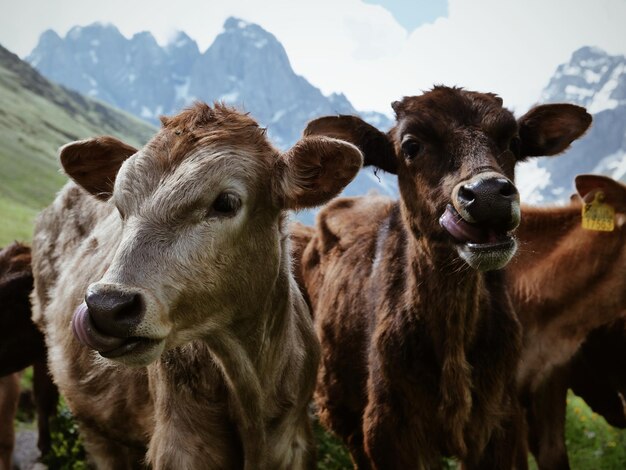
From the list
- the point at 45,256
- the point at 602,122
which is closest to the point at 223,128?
the point at 45,256

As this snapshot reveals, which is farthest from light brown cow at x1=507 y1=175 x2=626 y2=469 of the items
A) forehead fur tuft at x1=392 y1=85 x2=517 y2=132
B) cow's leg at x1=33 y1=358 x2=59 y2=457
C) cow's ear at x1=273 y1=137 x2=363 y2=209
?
cow's leg at x1=33 y1=358 x2=59 y2=457

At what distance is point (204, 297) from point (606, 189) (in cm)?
447

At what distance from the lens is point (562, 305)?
6.34m

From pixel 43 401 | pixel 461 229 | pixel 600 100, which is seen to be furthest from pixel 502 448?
pixel 600 100

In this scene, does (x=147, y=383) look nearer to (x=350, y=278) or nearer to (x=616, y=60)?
(x=350, y=278)

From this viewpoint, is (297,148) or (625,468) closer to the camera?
(297,148)

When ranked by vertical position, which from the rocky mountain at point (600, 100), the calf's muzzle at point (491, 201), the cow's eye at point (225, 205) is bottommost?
the cow's eye at point (225, 205)

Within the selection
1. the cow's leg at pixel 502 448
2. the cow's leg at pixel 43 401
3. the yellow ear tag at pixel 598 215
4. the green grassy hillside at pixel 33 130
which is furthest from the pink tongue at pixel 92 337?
the green grassy hillside at pixel 33 130

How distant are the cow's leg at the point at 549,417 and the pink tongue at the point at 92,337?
482 cm

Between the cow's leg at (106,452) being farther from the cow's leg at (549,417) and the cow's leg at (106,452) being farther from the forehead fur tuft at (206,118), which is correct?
the cow's leg at (549,417)

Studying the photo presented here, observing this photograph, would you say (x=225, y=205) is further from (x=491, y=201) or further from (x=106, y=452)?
(x=106, y=452)

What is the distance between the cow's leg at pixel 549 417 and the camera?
615cm

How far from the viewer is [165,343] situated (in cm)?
286

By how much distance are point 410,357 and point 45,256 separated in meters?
3.65
